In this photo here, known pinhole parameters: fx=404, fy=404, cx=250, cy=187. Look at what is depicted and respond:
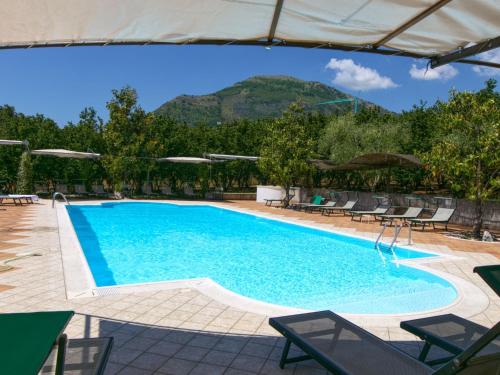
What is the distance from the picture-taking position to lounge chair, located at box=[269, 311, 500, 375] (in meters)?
2.51

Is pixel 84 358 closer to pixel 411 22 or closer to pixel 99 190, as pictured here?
pixel 411 22

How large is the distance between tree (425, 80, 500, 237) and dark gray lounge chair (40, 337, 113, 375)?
10.8 meters

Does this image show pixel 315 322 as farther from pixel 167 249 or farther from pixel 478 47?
pixel 167 249

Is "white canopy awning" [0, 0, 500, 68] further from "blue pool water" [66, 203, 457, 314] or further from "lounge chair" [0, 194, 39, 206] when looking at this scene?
"lounge chair" [0, 194, 39, 206]

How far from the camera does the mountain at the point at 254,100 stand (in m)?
122

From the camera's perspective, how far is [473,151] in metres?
11.1

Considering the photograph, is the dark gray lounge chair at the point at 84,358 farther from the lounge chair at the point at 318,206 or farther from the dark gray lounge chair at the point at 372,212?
the lounge chair at the point at 318,206

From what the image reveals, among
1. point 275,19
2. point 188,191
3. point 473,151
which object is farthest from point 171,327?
point 188,191

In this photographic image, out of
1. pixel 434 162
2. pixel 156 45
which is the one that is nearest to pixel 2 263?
pixel 156 45

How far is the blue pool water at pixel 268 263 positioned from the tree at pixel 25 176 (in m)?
4.64

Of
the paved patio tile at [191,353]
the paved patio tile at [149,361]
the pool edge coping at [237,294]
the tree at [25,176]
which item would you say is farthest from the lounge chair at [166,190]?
the paved patio tile at [149,361]

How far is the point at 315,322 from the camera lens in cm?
328

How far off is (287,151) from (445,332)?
16272 mm

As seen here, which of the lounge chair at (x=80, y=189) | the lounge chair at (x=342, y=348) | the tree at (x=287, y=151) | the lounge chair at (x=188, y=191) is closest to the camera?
the lounge chair at (x=342, y=348)
